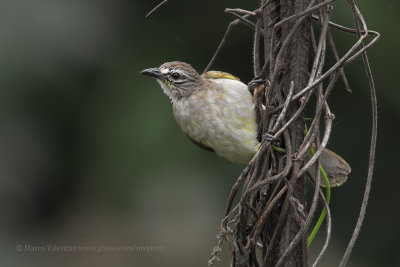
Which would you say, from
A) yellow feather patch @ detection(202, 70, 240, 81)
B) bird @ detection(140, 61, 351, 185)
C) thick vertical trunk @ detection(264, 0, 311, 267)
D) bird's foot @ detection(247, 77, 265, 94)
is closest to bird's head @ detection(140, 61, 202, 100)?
bird @ detection(140, 61, 351, 185)

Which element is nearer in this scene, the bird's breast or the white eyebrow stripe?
the bird's breast

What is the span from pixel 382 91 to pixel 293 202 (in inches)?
148

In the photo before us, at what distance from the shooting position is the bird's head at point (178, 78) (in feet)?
13.0

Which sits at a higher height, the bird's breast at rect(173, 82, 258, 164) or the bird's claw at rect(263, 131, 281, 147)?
the bird's claw at rect(263, 131, 281, 147)

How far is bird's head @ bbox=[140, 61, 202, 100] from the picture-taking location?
13.0 feet

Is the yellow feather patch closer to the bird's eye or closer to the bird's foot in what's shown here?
the bird's eye

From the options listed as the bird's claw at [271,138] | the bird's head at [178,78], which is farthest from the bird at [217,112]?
the bird's claw at [271,138]

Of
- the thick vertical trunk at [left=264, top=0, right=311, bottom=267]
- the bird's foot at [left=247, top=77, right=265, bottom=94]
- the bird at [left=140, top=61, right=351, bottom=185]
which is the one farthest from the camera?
the bird at [left=140, top=61, right=351, bottom=185]

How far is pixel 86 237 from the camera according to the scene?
6.88 meters

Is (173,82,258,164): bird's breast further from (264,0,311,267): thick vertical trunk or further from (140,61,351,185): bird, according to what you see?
(264,0,311,267): thick vertical trunk

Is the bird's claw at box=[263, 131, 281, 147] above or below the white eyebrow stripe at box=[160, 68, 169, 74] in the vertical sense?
above

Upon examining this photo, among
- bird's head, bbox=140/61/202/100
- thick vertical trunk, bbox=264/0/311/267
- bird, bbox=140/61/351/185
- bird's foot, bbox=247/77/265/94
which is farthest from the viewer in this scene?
bird's head, bbox=140/61/202/100

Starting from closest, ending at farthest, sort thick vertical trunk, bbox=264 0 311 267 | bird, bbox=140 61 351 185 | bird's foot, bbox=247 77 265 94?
thick vertical trunk, bbox=264 0 311 267
bird's foot, bbox=247 77 265 94
bird, bbox=140 61 351 185

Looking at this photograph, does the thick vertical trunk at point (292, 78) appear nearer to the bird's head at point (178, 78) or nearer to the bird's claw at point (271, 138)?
the bird's claw at point (271, 138)
